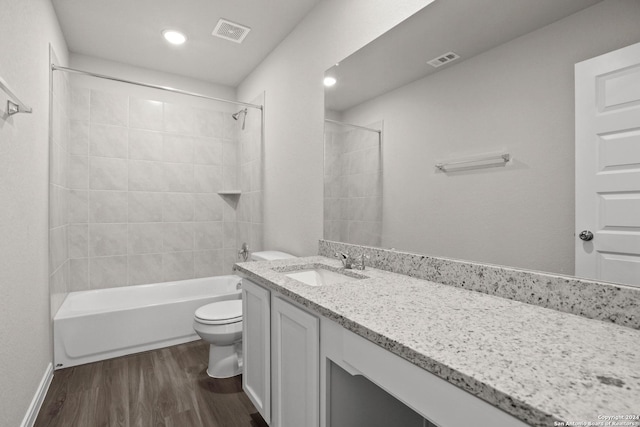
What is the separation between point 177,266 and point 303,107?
2.15 m

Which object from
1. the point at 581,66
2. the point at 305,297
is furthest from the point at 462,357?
the point at 581,66

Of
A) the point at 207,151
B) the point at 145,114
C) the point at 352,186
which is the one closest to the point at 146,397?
the point at 352,186

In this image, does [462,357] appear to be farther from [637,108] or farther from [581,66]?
[581,66]

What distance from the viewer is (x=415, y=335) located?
78cm

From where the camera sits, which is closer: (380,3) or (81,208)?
(380,3)

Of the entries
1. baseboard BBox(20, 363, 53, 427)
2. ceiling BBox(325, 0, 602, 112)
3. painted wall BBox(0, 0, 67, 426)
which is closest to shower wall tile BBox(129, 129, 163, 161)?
painted wall BBox(0, 0, 67, 426)

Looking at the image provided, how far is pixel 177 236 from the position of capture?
3355 millimetres

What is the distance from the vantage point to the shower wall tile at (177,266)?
3293 millimetres

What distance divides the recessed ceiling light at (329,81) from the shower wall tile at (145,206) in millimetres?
2122

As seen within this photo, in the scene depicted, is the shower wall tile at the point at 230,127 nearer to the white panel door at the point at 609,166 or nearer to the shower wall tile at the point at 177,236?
the shower wall tile at the point at 177,236

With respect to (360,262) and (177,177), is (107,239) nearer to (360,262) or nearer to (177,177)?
(177,177)

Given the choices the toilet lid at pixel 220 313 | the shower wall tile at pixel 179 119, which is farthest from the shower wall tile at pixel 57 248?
the shower wall tile at pixel 179 119

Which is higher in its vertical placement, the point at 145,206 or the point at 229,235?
the point at 145,206

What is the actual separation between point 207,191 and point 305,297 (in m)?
2.70
